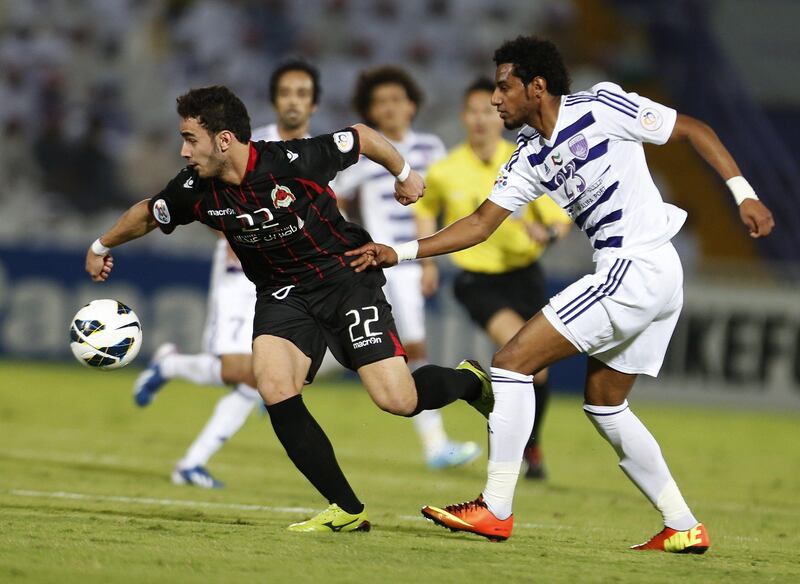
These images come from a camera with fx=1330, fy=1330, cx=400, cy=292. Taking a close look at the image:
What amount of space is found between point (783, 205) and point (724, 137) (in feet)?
4.56

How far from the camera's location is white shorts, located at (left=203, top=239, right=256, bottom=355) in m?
8.20

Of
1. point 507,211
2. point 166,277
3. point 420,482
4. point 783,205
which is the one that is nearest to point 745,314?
point 783,205

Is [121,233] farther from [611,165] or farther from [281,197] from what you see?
[611,165]

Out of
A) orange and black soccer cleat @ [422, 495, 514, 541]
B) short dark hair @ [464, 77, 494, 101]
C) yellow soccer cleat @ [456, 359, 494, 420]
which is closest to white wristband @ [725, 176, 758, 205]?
yellow soccer cleat @ [456, 359, 494, 420]

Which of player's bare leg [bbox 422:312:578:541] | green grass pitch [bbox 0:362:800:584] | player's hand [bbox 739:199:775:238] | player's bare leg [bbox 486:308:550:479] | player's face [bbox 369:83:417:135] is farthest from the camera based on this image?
player's face [bbox 369:83:417:135]

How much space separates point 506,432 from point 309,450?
0.87 meters

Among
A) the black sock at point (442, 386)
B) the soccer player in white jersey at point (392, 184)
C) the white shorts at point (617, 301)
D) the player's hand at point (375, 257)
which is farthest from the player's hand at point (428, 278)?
the white shorts at point (617, 301)

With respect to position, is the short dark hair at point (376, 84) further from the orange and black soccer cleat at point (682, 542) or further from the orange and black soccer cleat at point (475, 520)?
the orange and black soccer cleat at point (682, 542)

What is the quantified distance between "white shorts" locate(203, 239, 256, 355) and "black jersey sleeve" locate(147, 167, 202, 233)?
85.4 inches

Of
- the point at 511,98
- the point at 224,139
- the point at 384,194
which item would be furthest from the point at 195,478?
the point at 511,98

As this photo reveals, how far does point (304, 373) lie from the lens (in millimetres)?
6027

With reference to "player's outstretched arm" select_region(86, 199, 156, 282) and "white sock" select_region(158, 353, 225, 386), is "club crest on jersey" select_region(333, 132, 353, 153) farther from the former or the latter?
"white sock" select_region(158, 353, 225, 386)

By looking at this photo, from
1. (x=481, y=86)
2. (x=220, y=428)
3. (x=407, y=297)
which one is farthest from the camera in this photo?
(x=407, y=297)

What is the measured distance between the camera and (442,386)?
6.31m
